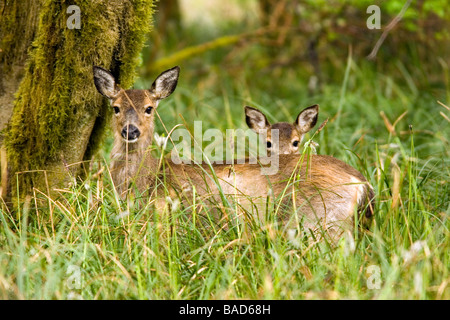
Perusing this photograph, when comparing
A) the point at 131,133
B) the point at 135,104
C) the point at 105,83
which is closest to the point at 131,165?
the point at 131,133

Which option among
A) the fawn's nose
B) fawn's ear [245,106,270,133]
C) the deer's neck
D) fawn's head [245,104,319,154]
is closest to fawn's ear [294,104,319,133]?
fawn's head [245,104,319,154]

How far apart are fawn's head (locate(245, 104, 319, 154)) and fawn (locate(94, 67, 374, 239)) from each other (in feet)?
3.33

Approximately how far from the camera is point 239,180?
15.0 ft

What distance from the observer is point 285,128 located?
5.79 metres

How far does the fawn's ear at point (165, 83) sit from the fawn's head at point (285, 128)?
95 cm

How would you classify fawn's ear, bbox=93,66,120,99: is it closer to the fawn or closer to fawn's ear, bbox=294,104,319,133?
the fawn

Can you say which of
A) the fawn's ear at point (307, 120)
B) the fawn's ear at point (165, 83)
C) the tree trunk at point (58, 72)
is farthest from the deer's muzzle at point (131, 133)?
the fawn's ear at point (307, 120)

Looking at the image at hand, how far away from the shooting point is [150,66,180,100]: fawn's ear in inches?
199

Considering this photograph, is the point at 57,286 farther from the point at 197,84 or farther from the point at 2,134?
the point at 197,84

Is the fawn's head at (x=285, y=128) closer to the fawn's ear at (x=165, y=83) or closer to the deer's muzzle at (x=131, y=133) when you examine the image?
the fawn's ear at (x=165, y=83)

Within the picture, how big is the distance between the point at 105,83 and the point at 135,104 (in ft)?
1.23

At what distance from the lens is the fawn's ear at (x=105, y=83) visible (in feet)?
15.0

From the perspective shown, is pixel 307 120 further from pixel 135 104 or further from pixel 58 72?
A: pixel 58 72
